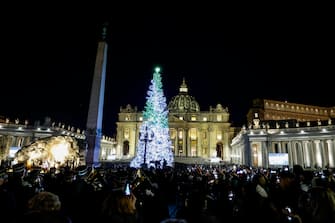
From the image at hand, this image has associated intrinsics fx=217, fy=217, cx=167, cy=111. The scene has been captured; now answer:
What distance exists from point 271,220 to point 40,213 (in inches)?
150

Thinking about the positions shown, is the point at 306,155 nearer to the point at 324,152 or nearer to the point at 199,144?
the point at 324,152

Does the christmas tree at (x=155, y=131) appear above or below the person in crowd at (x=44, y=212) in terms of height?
above

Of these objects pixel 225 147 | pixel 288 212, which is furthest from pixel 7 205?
pixel 225 147

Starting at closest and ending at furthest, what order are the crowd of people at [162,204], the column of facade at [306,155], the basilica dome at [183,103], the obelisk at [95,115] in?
the crowd of people at [162,204] < the obelisk at [95,115] < the column of facade at [306,155] < the basilica dome at [183,103]

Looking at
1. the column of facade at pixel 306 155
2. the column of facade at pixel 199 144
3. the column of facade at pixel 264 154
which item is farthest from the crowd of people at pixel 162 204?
the column of facade at pixel 199 144

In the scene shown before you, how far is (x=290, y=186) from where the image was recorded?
5.46 meters

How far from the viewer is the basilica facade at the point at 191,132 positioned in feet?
283

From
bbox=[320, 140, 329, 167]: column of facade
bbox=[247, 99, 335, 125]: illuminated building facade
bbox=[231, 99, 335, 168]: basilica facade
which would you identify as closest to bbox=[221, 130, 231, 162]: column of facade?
bbox=[247, 99, 335, 125]: illuminated building facade

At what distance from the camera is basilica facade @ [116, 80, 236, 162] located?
86.4 metres

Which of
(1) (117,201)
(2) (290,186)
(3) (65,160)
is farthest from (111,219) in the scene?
(3) (65,160)

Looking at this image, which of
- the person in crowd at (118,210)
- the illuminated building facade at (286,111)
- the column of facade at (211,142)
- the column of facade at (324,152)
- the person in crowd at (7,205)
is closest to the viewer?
the person in crowd at (118,210)

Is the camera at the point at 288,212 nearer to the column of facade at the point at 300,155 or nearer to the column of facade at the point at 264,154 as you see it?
the column of facade at the point at 264,154

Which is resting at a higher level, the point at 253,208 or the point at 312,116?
the point at 312,116

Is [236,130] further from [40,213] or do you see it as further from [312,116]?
[40,213]
